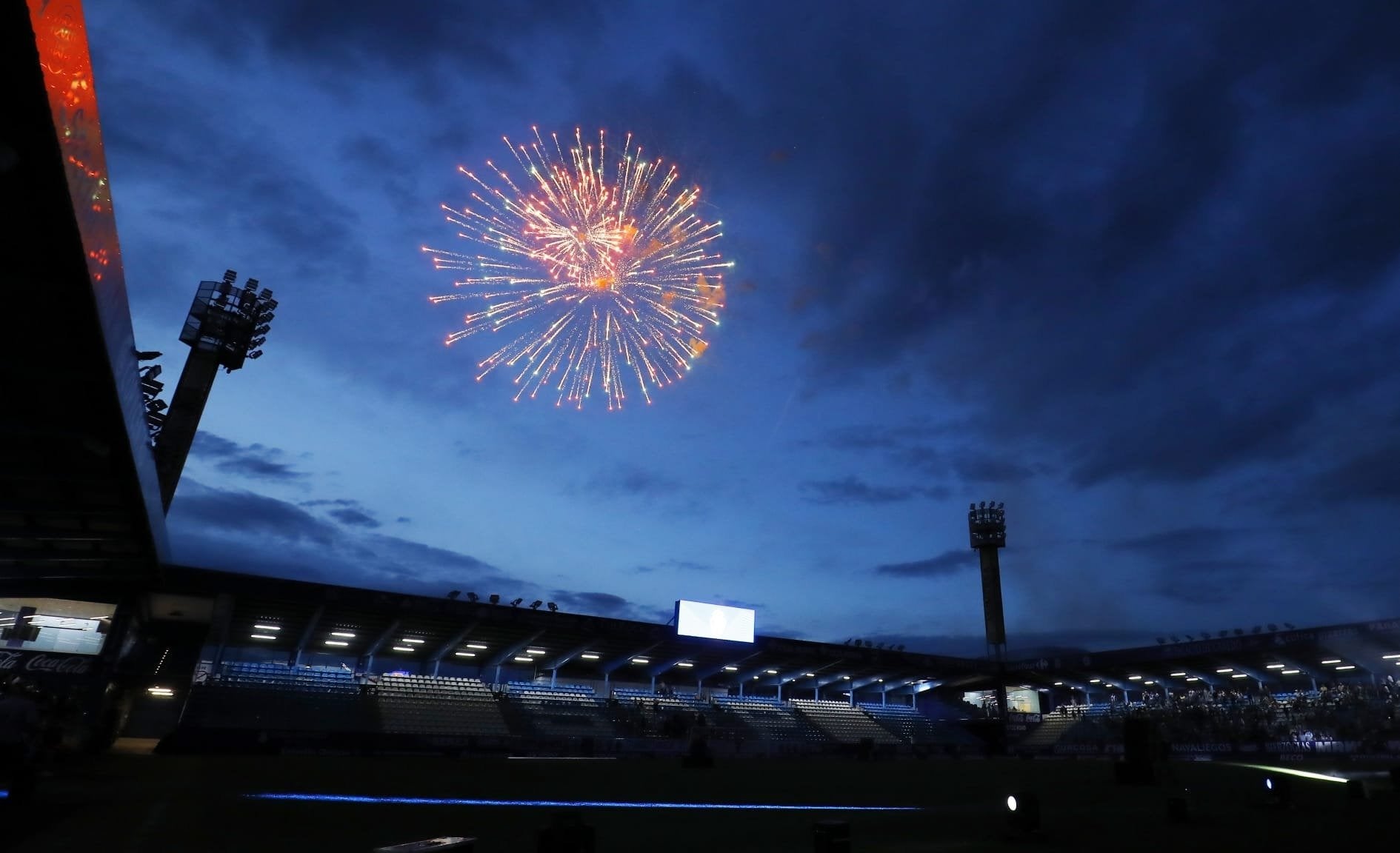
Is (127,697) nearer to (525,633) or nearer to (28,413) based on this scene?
(525,633)

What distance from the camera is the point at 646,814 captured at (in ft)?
40.0

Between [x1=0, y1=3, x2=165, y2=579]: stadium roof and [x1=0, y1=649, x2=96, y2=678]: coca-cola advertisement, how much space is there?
10.9 m

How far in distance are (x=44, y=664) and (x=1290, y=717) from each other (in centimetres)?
6533

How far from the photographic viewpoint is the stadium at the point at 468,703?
8945mm

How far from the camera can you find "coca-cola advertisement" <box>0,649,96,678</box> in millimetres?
24984

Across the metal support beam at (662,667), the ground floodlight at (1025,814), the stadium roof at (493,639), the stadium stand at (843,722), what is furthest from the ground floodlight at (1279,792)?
the stadium stand at (843,722)

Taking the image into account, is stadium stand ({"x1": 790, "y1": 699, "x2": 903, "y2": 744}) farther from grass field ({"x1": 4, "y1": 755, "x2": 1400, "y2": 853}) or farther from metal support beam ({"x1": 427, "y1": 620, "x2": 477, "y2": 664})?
grass field ({"x1": 4, "y1": 755, "x2": 1400, "y2": 853})

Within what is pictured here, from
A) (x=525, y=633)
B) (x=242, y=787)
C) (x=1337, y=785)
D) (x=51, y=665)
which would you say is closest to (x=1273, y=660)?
(x=1337, y=785)

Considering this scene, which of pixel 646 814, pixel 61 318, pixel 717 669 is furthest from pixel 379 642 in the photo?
pixel 61 318

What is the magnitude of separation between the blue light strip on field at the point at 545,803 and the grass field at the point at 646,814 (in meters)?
0.40

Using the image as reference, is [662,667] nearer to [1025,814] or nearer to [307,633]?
[307,633]

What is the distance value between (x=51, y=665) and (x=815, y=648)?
127ft

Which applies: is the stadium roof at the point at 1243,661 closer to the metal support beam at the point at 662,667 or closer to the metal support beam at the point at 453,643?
the metal support beam at the point at 662,667

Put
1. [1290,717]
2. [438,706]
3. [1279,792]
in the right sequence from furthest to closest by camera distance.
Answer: [1290,717] < [438,706] < [1279,792]
